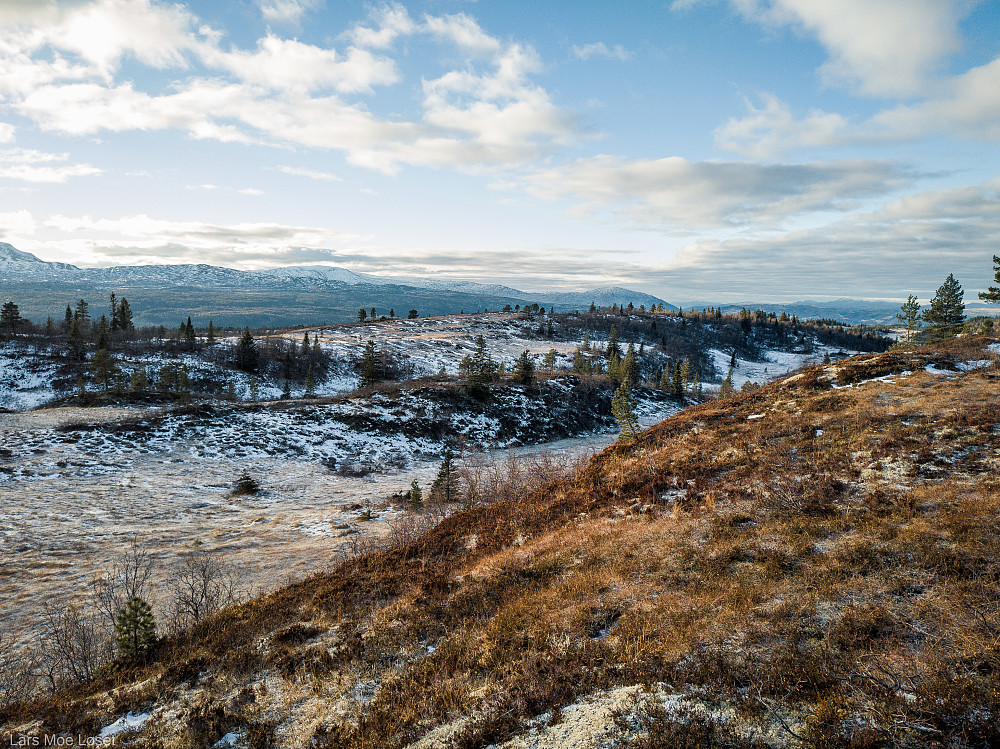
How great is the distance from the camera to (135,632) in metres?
10.3

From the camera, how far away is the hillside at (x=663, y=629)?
547cm

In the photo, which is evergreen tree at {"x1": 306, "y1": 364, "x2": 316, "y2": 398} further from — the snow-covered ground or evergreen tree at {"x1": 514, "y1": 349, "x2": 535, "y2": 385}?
the snow-covered ground

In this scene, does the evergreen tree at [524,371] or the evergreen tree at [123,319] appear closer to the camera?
the evergreen tree at [524,371]

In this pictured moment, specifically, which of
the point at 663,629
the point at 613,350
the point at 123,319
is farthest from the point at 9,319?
the point at 613,350

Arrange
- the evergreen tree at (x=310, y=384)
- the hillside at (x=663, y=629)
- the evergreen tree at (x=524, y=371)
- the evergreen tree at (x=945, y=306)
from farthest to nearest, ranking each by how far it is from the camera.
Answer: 1. the evergreen tree at (x=524, y=371)
2. the evergreen tree at (x=310, y=384)
3. the evergreen tree at (x=945, y=306)
4. the hillside at (x=663, y=629)

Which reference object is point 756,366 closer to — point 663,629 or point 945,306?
point 945,306

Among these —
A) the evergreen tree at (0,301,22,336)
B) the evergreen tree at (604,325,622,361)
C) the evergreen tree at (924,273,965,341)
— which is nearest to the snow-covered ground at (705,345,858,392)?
the evergreen tree at (604,325,622,361)

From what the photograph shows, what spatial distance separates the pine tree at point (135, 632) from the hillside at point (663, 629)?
1.40 ft

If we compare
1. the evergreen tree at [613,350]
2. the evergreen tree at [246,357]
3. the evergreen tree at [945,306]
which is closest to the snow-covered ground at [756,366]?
the evergreen tree at [613,350]

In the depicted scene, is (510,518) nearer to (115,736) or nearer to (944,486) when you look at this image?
(115,736)

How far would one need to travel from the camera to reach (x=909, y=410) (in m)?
14.8

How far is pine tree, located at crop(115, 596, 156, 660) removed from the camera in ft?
33.0

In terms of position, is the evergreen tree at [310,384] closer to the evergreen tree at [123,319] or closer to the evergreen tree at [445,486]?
the evergreen tree at [445,486]

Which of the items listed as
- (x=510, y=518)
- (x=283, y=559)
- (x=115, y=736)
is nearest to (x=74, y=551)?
(x=283, y=559)
